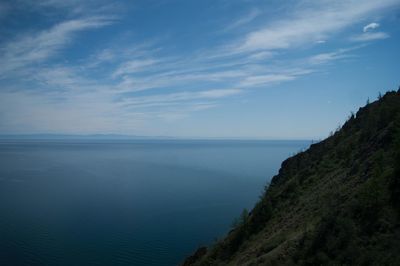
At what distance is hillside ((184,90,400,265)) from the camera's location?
15.8 meters

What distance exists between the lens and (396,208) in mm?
16266

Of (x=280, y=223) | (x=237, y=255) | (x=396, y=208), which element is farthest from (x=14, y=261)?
(x=396, y=208)

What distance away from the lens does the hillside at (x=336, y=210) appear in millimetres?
15828

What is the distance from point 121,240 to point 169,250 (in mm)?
8328

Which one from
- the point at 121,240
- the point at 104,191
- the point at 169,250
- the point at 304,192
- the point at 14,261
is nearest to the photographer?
the point at 304,192

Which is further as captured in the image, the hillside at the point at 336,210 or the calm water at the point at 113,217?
the calm water at the point at 113,217

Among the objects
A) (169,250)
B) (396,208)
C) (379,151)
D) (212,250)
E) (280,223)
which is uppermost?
(379,151)

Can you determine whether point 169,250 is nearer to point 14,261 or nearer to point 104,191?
point 14,261

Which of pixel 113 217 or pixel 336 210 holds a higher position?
pixel 336 210

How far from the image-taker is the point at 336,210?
19.4 m

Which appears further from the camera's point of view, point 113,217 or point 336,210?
point 113,217

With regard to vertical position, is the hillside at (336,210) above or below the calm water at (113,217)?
above

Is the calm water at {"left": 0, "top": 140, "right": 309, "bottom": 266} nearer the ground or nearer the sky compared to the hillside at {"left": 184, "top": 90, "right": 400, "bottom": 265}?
nearer the ground

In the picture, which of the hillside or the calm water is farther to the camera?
the calm water
